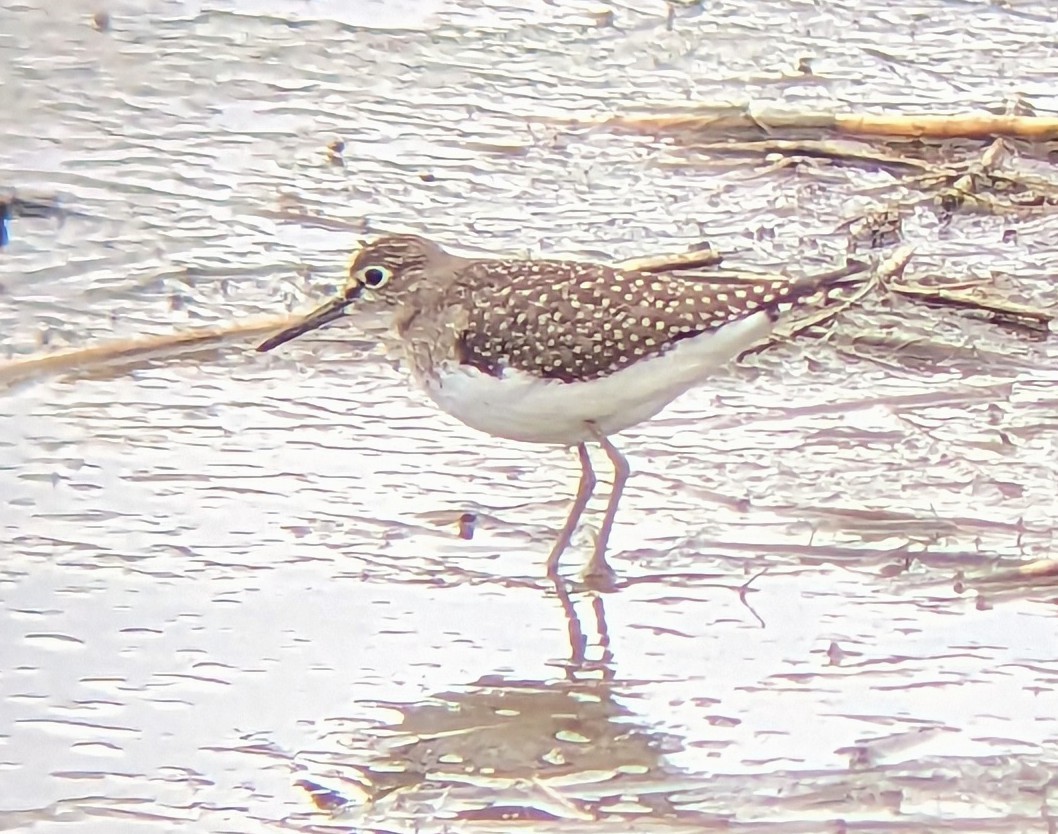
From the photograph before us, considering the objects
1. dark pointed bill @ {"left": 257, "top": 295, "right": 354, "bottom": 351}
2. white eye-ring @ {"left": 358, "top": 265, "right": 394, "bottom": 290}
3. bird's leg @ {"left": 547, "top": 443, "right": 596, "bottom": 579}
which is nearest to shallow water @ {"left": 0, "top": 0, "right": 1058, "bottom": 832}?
bird's leg @ {"left": 547, "top": 443, "right": 596, "bottom": 579}

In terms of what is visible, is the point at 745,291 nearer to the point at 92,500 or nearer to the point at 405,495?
the point at 405,495

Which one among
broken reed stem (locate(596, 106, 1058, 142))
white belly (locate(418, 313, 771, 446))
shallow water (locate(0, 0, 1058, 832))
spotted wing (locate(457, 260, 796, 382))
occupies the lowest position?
shallow water (locate(0, 0, 1058, 832))

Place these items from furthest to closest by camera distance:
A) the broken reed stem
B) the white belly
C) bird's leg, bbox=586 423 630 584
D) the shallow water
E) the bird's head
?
the broken reed stem
the bird's head
the white belly
bird's leg, bbox=586 423 630 584
the shallow water

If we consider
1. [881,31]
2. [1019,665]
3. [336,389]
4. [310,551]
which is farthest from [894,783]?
[881,31]

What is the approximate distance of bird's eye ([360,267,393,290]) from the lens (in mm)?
6188

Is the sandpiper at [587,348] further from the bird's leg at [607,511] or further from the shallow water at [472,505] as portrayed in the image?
the shallow water at [472,505]

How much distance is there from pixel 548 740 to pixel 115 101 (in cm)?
488

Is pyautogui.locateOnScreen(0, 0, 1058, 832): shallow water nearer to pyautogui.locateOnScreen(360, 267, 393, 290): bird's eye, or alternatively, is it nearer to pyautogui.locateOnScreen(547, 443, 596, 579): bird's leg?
pyautogui.locateOnScreen(547, 443, 596, 579): bird's leg

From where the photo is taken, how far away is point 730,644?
501 centimetres

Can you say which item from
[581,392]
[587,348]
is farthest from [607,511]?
[587,348]

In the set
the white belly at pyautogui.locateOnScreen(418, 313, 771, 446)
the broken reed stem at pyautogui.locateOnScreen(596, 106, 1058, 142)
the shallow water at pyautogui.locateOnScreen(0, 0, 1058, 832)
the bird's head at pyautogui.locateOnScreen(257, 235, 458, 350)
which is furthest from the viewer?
the broken reed stem at pyautogui.locateOnScreen(596, 106, 1058, 142)

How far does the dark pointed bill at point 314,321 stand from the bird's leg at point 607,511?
91cm

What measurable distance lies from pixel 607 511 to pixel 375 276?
1.11m

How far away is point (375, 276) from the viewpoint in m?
6.21
